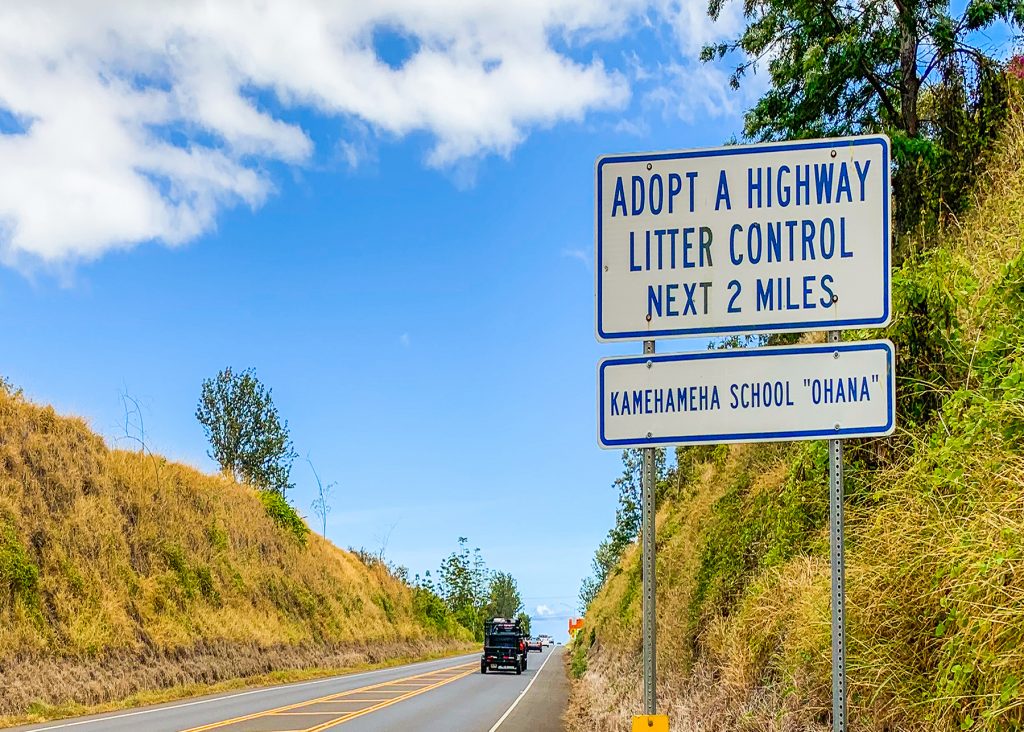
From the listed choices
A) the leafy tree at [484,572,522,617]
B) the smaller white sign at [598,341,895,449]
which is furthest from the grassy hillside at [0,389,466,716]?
the leafy tree at [484,572,522,617]

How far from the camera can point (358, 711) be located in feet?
71.4

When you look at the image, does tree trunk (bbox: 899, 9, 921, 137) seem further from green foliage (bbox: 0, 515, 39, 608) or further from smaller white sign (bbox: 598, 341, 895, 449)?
green foliage (bbox: 0, 515, 39, 608)

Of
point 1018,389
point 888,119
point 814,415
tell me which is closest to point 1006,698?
point 814,415

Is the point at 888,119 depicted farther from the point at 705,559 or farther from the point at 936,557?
the point at 936,557

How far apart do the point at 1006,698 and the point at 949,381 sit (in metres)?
4.23

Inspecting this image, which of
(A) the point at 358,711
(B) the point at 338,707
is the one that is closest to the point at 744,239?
(A) the point at 358,711

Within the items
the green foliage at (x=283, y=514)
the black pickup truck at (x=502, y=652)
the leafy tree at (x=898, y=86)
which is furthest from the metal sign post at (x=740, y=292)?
the green foliage at (x=283, y=514)

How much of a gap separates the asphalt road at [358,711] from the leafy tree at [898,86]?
11740 mm

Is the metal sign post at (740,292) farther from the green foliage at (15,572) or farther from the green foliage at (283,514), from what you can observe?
the green foliage at (283,514)

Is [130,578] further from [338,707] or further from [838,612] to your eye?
[838,612]

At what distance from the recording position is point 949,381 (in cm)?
864

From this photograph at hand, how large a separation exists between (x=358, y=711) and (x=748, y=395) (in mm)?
18827

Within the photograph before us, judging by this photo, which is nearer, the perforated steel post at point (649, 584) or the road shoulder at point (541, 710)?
the perforated steel post at point (649, 584)

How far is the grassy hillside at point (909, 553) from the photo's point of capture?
5.62 m
